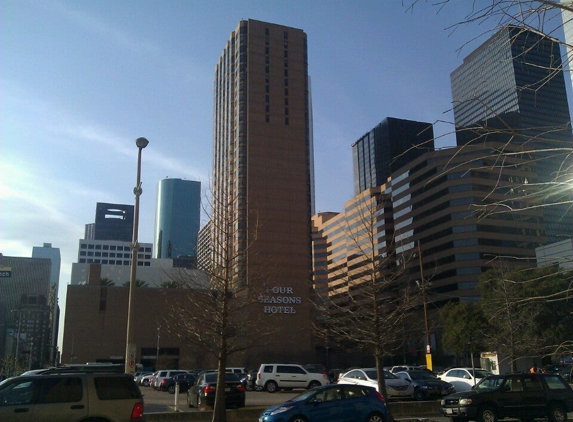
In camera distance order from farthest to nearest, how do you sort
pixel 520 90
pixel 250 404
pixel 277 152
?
1. pixel 277 152
2. pixel 250 404
3. pixel 520 90

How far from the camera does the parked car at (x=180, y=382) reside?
40.0 meters

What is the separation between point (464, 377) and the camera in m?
29.4

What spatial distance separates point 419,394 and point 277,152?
81.7 meters

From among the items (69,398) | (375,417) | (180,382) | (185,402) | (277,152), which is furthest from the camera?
(277,152)

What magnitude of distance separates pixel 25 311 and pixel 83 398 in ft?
505

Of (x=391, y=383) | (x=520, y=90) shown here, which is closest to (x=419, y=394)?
(x=391, y=383)

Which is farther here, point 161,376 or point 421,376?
point 161,376

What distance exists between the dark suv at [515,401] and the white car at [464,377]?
1061cm

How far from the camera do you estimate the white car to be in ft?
93.5

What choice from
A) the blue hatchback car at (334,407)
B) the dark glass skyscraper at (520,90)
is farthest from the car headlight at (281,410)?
the dark glass skyscraper at (520,90)

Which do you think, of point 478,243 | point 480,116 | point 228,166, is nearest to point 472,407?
point 480,116

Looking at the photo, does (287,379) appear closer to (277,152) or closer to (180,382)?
(180,382)

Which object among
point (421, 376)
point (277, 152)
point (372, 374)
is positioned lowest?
point (421, 376)

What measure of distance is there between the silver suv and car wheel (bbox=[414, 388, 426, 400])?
1806 centimetres
